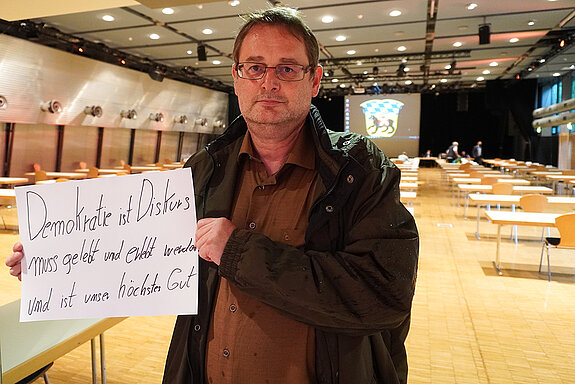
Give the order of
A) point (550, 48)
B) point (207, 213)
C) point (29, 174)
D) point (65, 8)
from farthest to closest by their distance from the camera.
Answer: point (550, 48), point (29, 174), point (65, 8), point (207, 213)

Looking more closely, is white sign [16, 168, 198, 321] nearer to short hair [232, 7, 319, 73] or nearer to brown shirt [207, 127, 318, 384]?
brown shirt [207, 127, 318, 384]

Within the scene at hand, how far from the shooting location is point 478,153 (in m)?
22.0

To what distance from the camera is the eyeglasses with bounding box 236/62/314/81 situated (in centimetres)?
106

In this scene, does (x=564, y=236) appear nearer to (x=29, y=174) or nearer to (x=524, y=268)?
(x=524, y=268)

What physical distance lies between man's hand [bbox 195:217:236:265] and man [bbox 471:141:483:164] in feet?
76.8

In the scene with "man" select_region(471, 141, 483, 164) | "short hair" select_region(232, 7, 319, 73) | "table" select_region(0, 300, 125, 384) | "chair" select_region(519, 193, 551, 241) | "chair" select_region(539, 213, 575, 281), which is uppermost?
"man" select_region(471, 141, 483, 164)

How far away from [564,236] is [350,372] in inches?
184

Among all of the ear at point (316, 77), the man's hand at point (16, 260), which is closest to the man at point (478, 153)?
the ear at point (316, 77)

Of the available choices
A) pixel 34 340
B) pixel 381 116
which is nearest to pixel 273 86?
pixel 34 340

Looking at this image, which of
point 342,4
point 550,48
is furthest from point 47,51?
point 550,48

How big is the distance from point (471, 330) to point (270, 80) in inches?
131

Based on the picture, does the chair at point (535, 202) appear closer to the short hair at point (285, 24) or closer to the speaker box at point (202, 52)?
the short hair at point (285, 24)

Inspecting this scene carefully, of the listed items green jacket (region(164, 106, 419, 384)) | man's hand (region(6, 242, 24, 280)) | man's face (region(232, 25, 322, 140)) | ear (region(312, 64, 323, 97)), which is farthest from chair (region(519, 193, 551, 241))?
man's hand (region(6, 242, 24, 280))

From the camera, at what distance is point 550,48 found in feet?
43.7
